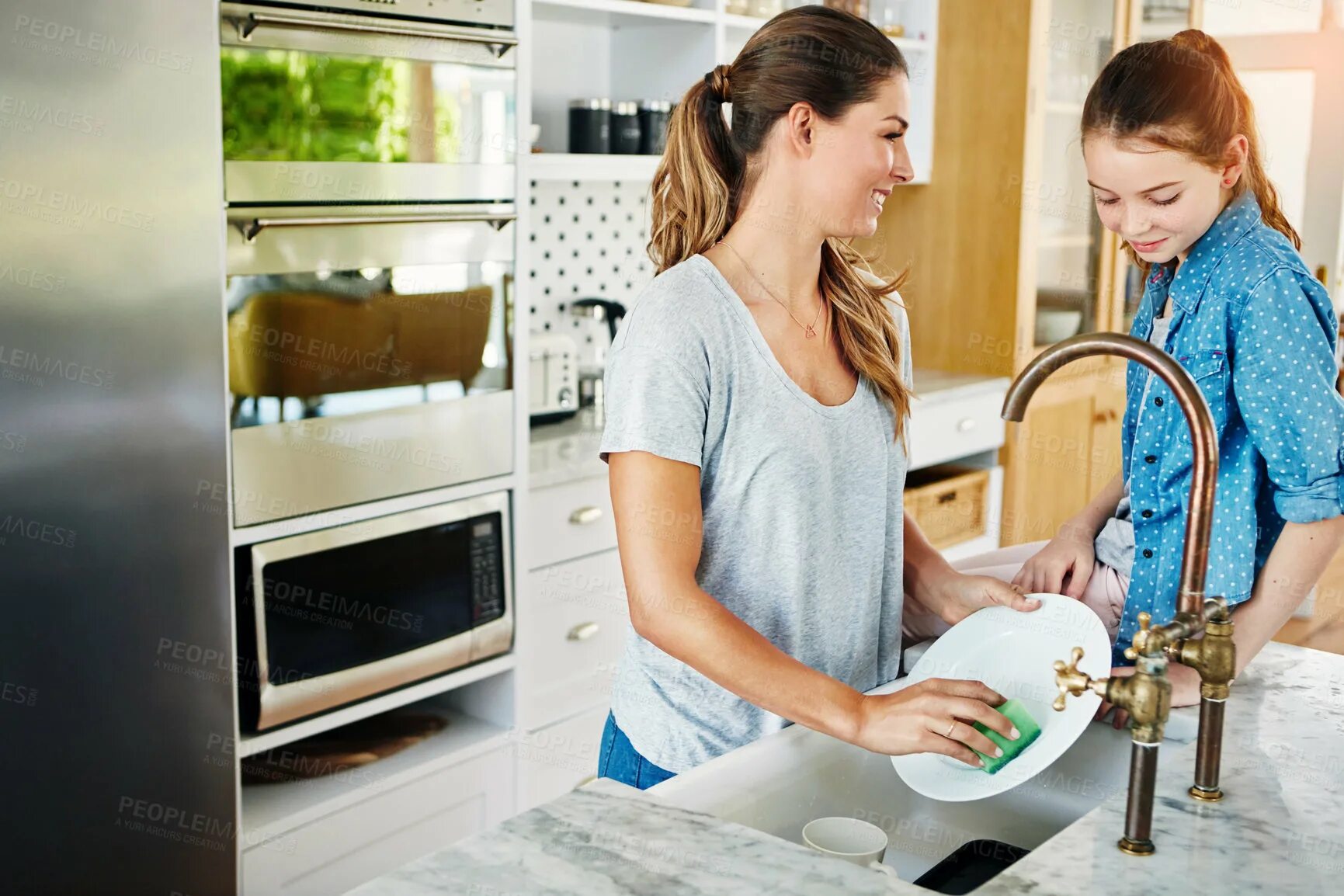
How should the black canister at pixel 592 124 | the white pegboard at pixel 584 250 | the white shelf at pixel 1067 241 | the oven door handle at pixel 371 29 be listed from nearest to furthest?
the oven door handle at pixel 371 29 < the black canister at pixel 592 124 < the white pegboard at pixel 584 250 < the white shelf at pixel 1067 241

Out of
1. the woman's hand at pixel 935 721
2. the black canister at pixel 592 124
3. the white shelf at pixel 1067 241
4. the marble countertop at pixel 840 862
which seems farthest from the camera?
the white shelf at pixel 1067 241

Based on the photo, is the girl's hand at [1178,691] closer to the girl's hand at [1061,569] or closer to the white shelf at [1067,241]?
the girl's hand at [1061,569]

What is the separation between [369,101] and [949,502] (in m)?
2.13

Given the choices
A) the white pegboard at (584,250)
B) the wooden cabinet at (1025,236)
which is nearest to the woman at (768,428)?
the white pegboard at (584,250)

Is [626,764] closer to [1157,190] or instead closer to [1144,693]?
[1144,693]

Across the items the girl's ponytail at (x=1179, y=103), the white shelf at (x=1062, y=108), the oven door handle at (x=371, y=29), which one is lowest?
the girl's ponytail at (x=1179, y=103)

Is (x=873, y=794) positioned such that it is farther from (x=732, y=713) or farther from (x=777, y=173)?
(x=777, y=173)

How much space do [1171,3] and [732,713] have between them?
11.8ft

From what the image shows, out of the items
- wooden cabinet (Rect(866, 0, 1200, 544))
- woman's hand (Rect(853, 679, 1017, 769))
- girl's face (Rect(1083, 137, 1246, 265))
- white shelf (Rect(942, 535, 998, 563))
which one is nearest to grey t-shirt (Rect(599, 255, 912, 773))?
woman's hand (Rect(853, 679, 1017, 769))

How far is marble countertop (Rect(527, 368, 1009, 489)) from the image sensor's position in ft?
8.71

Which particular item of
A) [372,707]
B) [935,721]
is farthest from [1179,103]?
[372,707]

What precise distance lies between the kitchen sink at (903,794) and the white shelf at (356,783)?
1.33m

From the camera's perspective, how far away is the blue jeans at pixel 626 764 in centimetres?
141

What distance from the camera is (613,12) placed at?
9.56 ft
